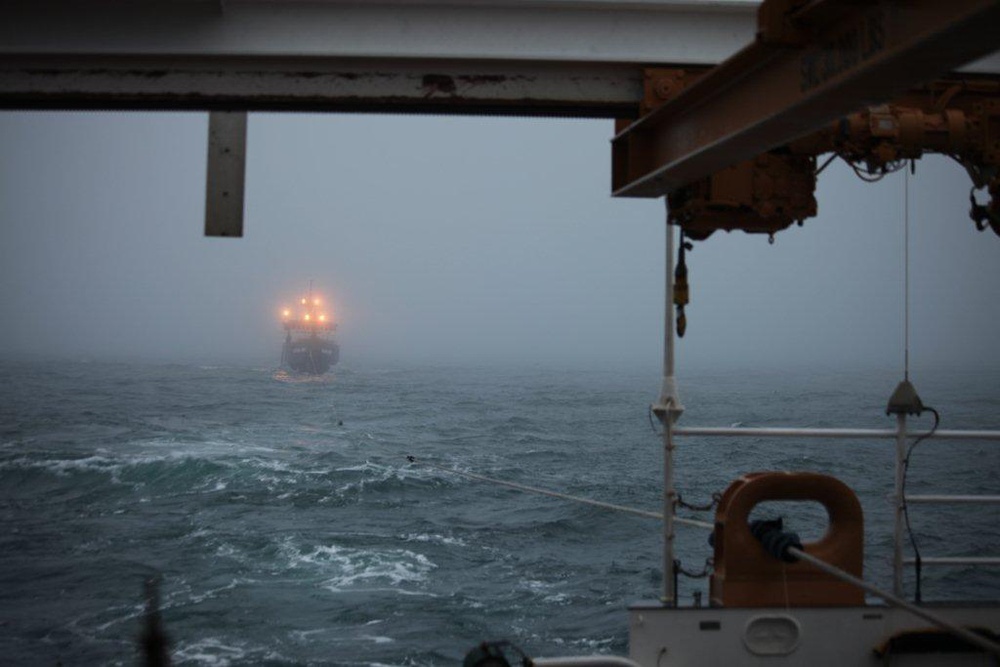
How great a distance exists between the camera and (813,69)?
2.86m

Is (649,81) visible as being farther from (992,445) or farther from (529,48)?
(992,445)

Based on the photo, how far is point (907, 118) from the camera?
16.3 feet

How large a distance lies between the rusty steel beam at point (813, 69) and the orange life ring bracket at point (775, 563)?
6.02ft

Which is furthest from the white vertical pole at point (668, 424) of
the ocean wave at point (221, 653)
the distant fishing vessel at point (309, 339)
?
the distant fishing vessel at point (309, 339)

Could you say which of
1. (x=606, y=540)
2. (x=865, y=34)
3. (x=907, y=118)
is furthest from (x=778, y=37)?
(x=606, y=540)

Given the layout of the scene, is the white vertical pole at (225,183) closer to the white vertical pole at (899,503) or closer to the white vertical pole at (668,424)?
the white vertical pole at (668,424)

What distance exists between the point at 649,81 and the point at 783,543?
2685 mm

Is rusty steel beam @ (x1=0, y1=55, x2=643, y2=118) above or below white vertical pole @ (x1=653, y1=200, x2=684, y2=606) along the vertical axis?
above

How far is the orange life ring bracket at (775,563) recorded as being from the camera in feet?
15.2

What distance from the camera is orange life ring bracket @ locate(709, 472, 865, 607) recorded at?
4.63 meters

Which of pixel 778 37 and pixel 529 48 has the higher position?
pixel 529 48

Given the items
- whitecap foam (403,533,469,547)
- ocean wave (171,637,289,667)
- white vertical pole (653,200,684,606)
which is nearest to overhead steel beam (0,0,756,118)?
white vertical pole (653,200,684,606)

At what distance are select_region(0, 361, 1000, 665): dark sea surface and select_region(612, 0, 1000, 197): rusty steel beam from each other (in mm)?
7804

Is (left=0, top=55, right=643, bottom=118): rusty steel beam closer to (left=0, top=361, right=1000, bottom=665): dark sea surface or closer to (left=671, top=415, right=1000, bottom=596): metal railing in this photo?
(left=671, top=415, right=1000, bottom=596): metal railing
